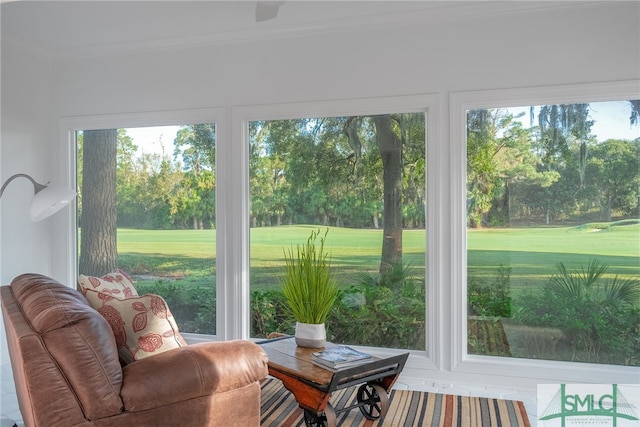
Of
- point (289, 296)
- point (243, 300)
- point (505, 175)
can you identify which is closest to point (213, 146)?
point (243, 300)

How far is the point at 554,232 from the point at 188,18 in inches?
122

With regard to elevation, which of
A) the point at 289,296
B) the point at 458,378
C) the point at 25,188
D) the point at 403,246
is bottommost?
the point at 458,378

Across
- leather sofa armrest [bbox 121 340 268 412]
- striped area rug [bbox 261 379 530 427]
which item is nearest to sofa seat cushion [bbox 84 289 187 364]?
leather sofa armrest [bbox 121 340 268 412]

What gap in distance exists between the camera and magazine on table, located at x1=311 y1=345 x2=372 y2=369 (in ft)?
7.98

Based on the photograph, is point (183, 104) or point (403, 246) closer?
point (403, 246)

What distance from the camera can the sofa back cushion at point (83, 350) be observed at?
1.70 m

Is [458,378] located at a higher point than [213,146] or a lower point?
lower

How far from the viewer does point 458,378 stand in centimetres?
327

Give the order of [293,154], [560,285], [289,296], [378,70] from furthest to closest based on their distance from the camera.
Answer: [293,154] < [378,70] < [560,285] < [289,296]

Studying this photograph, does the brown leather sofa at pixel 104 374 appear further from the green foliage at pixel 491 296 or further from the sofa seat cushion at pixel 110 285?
the green foliage at pixel 491 296

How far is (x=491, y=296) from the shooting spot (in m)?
3.29

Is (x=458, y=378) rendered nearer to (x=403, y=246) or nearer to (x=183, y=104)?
(x=403, y=246)

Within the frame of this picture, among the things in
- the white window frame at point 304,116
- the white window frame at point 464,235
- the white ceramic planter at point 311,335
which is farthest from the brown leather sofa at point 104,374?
the white window frame at point 464,235

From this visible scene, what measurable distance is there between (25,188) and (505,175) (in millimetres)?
3907
